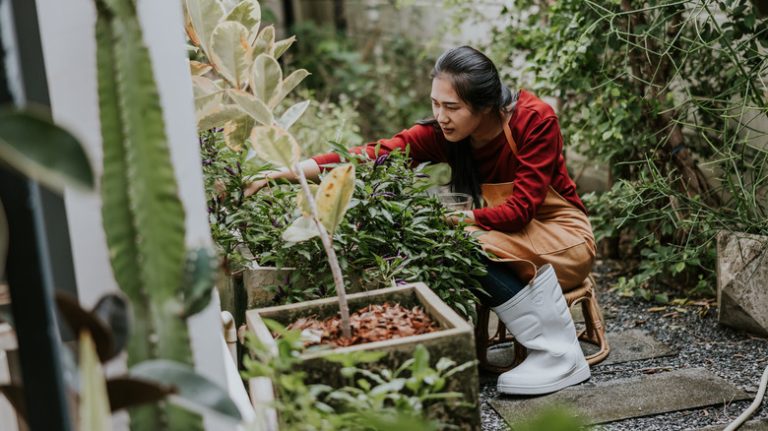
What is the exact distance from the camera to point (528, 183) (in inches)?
121

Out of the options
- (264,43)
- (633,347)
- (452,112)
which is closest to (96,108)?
(264,43)

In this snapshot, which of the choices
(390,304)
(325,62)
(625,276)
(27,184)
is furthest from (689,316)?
(325,62)

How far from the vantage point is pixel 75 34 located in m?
1.54

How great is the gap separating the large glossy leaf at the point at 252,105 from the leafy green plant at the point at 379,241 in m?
0.61

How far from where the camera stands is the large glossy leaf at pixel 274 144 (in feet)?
6.31

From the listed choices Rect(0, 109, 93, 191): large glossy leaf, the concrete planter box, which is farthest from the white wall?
Rect(0, 109, 93, 191): large glossy leaf

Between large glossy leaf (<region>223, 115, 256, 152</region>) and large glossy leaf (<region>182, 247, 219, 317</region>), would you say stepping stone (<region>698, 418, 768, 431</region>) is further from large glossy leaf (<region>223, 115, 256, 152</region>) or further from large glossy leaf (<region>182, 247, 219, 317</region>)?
large glossy leaf (<region>182, 247, 219, 317</region>)

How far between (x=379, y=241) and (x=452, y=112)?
2.26 feet

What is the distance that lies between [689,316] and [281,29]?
6023mm

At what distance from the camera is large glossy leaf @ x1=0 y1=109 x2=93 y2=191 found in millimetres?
987

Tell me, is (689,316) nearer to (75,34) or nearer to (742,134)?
(742,134)

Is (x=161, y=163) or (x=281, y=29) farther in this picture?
(x=281, y=29)

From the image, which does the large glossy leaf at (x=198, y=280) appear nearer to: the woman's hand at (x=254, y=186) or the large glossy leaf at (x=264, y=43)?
the large glossy leaf at (x=264, y=43)

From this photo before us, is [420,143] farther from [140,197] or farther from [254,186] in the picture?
[140,197]
